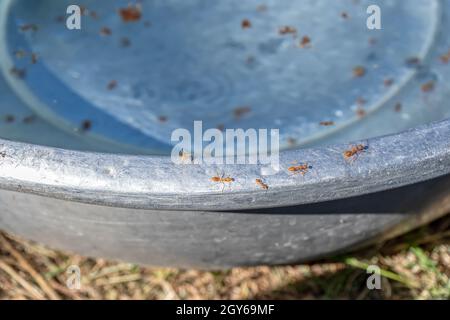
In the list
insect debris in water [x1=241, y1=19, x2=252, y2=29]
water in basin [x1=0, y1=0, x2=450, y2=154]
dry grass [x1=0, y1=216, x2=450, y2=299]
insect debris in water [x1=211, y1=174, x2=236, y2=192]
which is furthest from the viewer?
insect debris in water [x1=241, y1=19, x2=252, y2=29]

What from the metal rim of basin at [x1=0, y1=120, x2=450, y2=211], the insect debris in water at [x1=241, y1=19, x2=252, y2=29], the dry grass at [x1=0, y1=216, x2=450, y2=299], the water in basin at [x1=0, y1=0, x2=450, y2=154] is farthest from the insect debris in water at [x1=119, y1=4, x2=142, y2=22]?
the metal rim of basin at [x1=0, y1=120, x2=450, y2=211]

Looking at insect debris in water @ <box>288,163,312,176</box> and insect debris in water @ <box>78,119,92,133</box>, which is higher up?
insect debris in water @ <box>78,119,92,133</box>

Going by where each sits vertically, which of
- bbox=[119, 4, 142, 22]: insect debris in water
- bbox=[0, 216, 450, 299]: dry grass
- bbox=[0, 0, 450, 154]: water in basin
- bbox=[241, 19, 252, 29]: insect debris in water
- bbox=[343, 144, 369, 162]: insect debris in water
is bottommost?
bbox=[0, 216, 450, 299]: dry grass

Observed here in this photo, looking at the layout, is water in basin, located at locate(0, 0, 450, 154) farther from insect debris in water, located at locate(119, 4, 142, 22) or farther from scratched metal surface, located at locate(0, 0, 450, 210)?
scratched metal surface, located at locate(0, 0, 450, 210)

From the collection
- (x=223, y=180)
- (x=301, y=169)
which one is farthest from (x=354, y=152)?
(x=223, y=180)

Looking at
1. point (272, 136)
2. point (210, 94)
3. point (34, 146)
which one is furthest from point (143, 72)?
point (34, 146)

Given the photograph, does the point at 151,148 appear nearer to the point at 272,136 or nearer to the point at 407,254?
the point at 272,136

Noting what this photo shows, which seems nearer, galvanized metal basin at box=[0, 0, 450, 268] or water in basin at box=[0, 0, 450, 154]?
galvanized metal basin at box=[0, 0, 450, 268]
